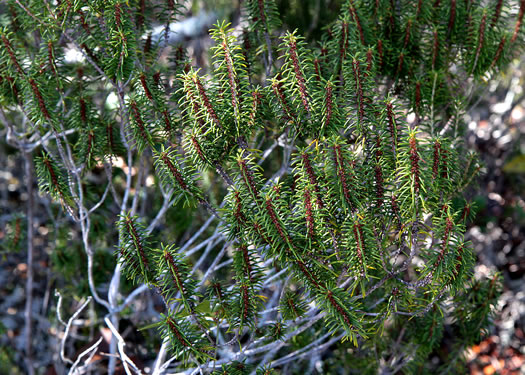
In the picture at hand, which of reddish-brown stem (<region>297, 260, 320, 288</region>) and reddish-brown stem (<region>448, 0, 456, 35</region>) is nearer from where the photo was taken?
reddish-brown stem (<region>297, 260, 320, 288</region>)

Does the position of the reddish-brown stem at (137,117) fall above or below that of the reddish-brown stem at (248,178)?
above

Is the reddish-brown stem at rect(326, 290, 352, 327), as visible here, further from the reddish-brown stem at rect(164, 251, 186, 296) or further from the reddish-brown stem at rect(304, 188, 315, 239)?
the reddish-brown stem at rect(164, 251, 186, 296)

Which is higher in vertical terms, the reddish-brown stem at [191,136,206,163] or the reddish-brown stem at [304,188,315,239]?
the reddish-brown stem at [191,136,206,163]

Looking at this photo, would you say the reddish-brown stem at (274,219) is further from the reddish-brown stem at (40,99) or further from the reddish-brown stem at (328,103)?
the reddish-brown stem at (40,99)

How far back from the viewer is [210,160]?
1.37 meters

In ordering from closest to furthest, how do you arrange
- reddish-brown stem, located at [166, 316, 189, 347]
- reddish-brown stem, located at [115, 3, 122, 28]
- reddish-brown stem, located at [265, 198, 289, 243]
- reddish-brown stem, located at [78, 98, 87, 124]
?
1. reddish-brown stem, located at [265, 198, 289, 243]
2. reddish-brown stem, located at [166, 316, 189, 347]
3. reddish-brown stem, located at [115, 3, 122, 28]
4. reddish-brown stem, located at [78, 98, 87, 124]

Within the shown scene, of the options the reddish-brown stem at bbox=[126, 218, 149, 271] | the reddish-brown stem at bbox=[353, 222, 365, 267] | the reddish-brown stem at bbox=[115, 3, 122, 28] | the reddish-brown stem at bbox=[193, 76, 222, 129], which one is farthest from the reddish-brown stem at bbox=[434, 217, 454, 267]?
the reddish-brown stem at bbox=[115, 3, 122, 28]

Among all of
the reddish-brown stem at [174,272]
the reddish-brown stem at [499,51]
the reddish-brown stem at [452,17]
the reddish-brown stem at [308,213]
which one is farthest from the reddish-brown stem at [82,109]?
the reddish-brown stem at [499,51]

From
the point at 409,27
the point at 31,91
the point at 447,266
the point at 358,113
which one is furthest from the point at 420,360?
the point at 31,91

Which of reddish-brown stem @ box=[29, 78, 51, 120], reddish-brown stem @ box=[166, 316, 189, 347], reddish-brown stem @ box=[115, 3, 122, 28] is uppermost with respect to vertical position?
reddish-brown stem @ box=[115, 3, 122, 28]

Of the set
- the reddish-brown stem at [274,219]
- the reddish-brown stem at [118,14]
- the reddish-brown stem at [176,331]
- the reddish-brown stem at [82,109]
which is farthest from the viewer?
the reddish-brown stem at [82,109]

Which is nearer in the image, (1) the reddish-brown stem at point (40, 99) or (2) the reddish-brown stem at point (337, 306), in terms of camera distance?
(2) the reddish-brown stem at point (337, 306)

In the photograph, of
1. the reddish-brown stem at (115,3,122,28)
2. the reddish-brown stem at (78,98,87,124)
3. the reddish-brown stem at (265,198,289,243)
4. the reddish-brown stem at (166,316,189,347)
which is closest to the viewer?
the reddish-brown stem at (265,198,289,243)

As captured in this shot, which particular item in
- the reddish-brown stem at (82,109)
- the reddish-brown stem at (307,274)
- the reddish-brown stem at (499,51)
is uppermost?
the reddish-brown stem at (82,109)
